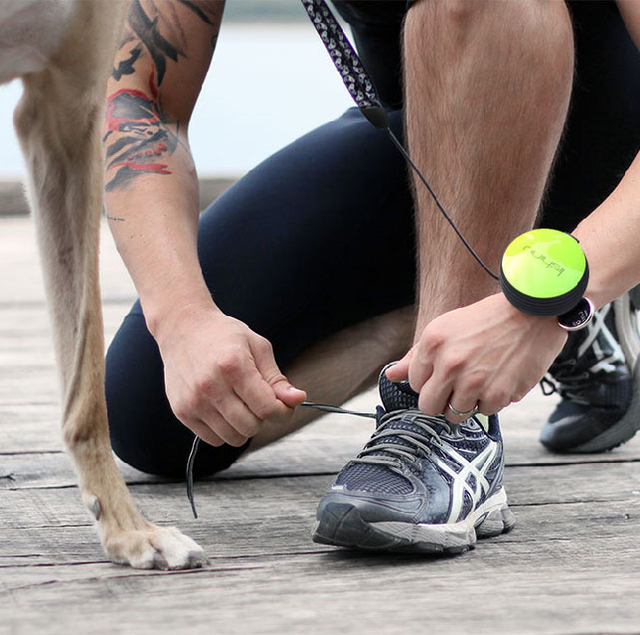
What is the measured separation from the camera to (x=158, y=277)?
1.52 meters

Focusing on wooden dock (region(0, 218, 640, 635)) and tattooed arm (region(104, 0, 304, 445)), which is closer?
wooden dock (region(0, 218, 640, 635))

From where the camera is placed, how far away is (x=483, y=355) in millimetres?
1204

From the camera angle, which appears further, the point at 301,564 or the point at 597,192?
the point at 597,192

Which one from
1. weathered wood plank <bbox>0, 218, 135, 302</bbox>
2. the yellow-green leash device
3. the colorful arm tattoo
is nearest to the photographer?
the yellow-green leash device

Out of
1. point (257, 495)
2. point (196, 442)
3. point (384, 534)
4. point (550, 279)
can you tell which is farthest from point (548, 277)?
point (257, 495)

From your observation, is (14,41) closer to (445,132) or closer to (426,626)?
Result: (445,132)

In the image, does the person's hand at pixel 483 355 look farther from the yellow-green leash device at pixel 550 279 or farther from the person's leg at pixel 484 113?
the person's leg at pixel 484 113

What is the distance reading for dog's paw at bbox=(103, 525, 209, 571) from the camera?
4.12 feet

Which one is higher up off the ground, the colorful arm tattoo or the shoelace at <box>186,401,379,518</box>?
the colorful arm tattoo

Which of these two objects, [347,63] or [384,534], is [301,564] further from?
[347,63]

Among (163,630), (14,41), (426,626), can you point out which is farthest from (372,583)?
(14,41)

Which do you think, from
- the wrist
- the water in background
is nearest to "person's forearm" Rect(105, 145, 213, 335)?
the wrist

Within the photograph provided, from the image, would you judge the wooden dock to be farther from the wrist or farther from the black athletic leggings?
the wrist

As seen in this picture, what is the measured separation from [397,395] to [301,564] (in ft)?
0.98
